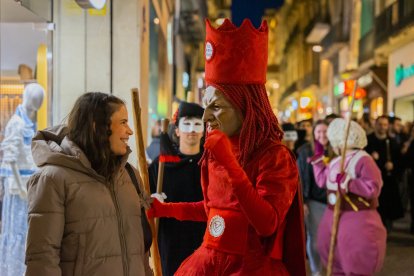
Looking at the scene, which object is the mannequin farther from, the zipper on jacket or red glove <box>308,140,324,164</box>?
red glove <box>308,140,324,164</box>

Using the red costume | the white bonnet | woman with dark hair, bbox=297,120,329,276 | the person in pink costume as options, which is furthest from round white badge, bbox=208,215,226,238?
woman with dark hair, bbox=297,120,329,276

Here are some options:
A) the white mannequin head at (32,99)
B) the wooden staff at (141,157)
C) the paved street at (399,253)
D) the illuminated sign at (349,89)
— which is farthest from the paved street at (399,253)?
the illuminated sign at (349,89)

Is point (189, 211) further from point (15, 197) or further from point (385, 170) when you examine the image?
point (385, 170)

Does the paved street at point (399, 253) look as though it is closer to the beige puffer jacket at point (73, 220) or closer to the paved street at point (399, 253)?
the paved street at point (399, 253)

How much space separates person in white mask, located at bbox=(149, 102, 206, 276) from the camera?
4.62m

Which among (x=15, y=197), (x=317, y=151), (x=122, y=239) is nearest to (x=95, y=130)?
(x=122, y=239)

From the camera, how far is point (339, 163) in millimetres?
6035

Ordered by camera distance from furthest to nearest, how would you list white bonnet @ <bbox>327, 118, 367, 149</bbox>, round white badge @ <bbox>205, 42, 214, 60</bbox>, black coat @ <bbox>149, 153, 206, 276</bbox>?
white bonnet @ <bbox>327, 118, 367, 149</bbox>
black coat @ <bbox>149, 153, 206, 276</bbox>
round white badge @ <bbox>205, 42, 214, 60</bbox>

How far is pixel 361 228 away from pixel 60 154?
3496 millimetres

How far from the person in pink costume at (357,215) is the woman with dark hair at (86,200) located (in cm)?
296

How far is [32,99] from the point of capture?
621 cm

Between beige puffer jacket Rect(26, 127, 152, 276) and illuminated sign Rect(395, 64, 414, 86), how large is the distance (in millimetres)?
17820

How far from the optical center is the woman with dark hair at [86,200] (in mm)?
2789

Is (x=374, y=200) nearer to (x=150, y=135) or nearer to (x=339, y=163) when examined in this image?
(x=339, y=163)
